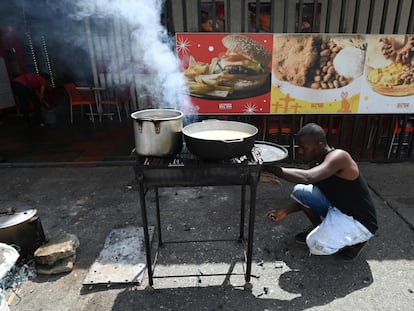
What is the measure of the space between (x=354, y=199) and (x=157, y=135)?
6.44 feet

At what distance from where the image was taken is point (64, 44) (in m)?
10.1

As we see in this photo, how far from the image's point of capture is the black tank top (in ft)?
9.41

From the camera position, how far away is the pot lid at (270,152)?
2594mm

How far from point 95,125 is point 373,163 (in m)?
7.05

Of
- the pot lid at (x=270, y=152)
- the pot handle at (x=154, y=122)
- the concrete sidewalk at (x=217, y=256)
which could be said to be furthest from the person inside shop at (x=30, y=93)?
the pot lid at (x=270, y=152)

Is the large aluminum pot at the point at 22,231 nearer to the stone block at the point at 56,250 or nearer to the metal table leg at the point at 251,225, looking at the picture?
the stone block at the point at 56,250

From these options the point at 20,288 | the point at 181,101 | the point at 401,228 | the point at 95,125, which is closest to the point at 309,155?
the point at 401,228

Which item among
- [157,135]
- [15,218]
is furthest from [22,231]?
[157,135]

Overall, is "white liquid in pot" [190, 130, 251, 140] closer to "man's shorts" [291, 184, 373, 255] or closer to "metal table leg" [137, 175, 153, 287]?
"metal table leg" [137, 175, 153, 287]

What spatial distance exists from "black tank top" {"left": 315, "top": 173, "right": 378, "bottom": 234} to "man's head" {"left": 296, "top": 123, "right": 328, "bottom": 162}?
327 mm

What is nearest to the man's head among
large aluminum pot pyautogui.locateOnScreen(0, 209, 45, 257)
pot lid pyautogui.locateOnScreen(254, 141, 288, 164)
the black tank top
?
pot lid pyautogui.locateOnScreen(254, 141, 288, 164)

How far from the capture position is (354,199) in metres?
2.87

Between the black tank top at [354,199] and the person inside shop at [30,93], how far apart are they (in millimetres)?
8421

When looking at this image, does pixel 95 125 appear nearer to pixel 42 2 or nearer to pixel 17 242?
pixel 42 2
